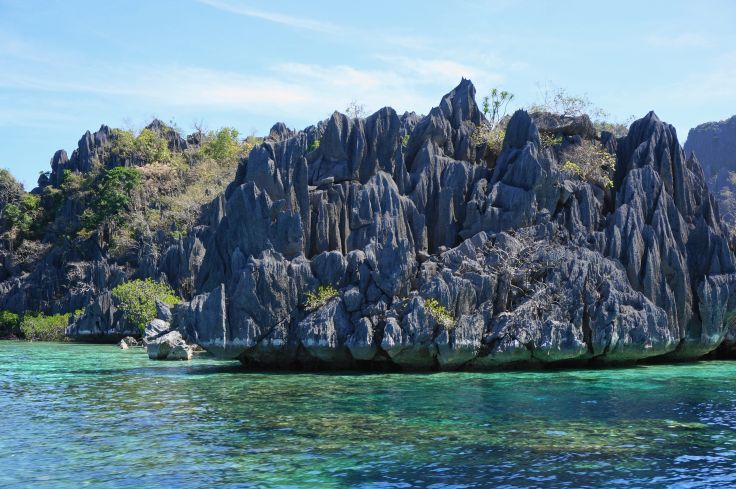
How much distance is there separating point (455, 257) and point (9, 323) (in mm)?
61269

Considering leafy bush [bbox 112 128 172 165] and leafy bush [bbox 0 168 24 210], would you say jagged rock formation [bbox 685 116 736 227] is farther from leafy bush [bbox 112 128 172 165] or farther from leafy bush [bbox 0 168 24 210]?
leafy bush [bbox 0 168 24 210]

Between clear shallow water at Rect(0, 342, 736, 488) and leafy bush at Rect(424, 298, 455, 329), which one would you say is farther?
leafy bush at Rect(424, 298, 455, 329)

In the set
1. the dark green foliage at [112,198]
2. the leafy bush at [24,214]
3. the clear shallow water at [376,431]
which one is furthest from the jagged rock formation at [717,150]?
the clear shallow water at [376,431]

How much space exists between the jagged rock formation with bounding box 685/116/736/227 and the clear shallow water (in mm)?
100237

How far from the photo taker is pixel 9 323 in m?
80.0

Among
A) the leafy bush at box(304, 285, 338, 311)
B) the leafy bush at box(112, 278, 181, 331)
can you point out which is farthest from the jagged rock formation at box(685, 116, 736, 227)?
the leafy bush at box(304, 285, 338, 311)

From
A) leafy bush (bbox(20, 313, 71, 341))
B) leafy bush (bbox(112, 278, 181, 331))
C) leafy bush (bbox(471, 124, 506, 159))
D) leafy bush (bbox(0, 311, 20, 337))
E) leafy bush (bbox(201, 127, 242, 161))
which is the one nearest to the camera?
leafy bush (bbox(471, 124, 506, 159))

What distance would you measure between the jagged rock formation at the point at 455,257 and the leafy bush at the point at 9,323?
49.5m

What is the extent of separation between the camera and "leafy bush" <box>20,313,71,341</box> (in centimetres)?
7356

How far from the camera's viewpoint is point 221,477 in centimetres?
1634

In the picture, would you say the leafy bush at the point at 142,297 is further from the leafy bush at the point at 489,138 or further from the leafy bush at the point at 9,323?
the leafy bush at the point at 489,138

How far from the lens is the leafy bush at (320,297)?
3578 centimetres

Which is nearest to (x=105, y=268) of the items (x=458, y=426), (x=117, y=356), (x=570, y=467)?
(x=117, y=356)

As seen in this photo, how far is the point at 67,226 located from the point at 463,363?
65939 millimetres
